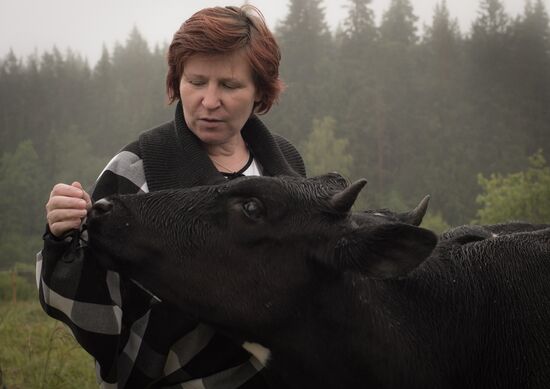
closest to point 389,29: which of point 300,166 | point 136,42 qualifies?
point 136,42

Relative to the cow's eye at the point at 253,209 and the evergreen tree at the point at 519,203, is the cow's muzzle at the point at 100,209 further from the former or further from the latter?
the evergreen tree at the point at 519,203

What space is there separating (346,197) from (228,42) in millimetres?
→ 1146

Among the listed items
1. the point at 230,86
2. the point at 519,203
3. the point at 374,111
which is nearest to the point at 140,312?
the point at 230,86

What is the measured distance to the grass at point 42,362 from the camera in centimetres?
702

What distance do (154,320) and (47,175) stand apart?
8043cm

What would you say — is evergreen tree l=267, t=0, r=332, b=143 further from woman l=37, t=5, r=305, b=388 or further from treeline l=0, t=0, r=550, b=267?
woman l=37, t=5, r=305, b=388

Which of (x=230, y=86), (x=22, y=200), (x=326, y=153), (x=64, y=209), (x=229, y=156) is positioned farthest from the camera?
(x=22, y=200)

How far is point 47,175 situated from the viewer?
7962cm

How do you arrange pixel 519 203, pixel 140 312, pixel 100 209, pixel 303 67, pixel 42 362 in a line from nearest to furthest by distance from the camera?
pixel 100 209, pixel 140 312, pixel 42 362, pixel 519 203, pixel 303 67

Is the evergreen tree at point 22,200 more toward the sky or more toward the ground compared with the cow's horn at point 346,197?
more toward the ground

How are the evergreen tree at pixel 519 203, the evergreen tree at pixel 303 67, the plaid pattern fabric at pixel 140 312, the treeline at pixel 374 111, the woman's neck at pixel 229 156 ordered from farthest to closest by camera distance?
1. the evergreen tree at pixel 303 67
2. the treeline at pixel 374 111
3. the evergreen tree at pixel 519 203
4. the woman's neck at pixel 229 156
5. the plaid pattern fabric at pixel 140 312

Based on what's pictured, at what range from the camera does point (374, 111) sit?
71.8 m

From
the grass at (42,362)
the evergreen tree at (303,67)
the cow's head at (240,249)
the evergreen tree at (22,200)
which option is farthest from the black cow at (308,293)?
the evergreen tree at (22,200)

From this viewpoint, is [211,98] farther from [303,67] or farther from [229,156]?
[303,67]
